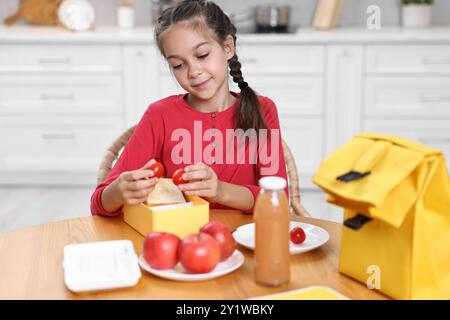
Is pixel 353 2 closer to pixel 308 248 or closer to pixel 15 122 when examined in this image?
pixel 15 122

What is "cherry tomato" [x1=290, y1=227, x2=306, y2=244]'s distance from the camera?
1.48m

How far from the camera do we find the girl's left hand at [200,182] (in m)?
1.55

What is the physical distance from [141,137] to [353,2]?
2670 millimetres

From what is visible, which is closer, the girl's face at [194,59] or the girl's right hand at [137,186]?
the girl's right hand at [137,186]

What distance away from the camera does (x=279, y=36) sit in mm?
3812

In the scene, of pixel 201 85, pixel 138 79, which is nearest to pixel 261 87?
pixel 138 79

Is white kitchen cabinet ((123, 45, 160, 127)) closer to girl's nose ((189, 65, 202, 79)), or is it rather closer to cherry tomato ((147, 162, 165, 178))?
girl's nose ((189, 65, 202, 79))

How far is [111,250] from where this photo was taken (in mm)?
1445

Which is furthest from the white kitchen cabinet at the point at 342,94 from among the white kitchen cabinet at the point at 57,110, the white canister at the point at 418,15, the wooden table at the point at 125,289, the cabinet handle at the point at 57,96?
the wooden table at the point at 125,289

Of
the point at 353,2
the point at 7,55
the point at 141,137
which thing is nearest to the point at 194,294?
the point at 141,137

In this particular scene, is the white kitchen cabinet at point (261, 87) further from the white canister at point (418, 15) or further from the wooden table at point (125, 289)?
the wooden table at point (125, 289)

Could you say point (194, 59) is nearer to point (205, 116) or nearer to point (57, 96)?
point (205, 116)

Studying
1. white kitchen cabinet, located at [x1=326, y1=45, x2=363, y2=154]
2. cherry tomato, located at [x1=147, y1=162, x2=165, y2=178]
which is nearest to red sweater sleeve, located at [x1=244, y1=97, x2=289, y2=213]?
cherry tomato, located at [x1=147, y1=162, x2=165, y2=178]
